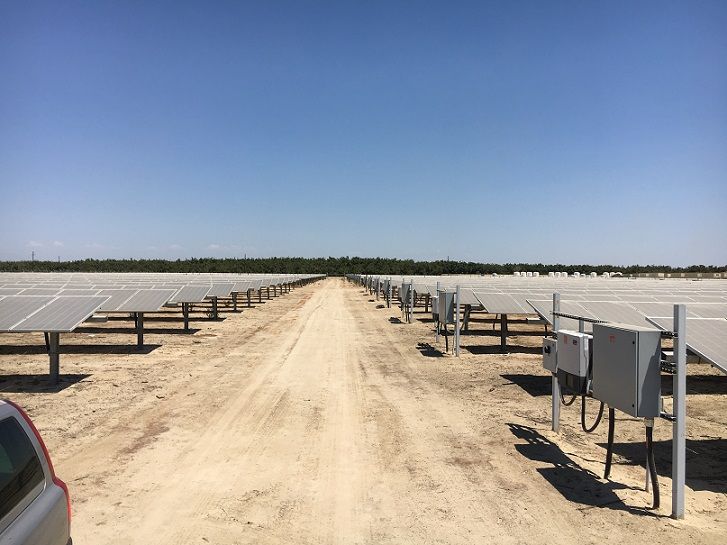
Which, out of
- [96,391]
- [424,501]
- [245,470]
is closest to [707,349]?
[424,501]

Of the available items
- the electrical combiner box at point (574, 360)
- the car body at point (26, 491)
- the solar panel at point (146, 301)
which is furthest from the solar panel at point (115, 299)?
the car body at point (26, 491)

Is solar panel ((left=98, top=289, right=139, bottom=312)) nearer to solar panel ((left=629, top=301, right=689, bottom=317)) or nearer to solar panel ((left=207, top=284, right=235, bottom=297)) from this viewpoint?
solar panel ((left=207, top=284, right=235, bottom=297))

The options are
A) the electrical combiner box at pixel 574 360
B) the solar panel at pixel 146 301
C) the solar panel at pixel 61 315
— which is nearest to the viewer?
the electrical combiner box at pixel 574 360

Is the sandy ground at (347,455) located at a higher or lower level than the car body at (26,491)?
lower

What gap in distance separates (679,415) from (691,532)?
1.09 meters

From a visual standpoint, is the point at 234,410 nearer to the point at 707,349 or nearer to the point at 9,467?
the point at 9,467

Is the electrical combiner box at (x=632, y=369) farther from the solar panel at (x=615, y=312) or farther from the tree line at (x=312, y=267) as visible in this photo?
the tree line at (x=312, y=267)

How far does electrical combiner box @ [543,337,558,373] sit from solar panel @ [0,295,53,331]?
10.8 metres

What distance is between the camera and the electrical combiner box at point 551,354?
7164mm

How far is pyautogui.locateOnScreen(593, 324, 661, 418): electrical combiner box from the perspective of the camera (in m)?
5.21

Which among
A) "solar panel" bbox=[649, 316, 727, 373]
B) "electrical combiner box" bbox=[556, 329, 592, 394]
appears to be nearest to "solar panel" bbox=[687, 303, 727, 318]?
"solar panel" bbox=[649, 316, 727, 373]

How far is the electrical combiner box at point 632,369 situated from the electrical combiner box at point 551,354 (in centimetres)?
128

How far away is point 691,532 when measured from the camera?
495 centimetres

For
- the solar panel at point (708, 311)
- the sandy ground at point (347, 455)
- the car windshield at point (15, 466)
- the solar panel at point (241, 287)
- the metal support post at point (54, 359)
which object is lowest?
the sandy ground at point (347, 455)
